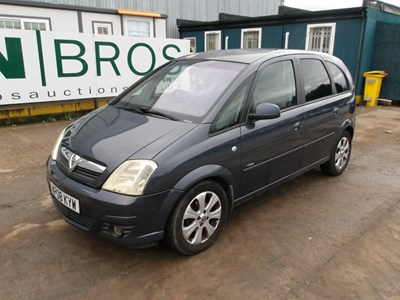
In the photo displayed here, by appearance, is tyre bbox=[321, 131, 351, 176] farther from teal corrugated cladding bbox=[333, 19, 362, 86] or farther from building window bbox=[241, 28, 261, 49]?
building window bbox=[241, 28, 261, 49]

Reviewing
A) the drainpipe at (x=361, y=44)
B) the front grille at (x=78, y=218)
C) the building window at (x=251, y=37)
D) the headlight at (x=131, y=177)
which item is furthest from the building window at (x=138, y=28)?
the headlight at (x=131, y=177)

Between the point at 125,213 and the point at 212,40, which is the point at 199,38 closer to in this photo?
the point at 212,40

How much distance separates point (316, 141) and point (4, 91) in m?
5.93

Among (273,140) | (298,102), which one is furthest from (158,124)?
(298,102)

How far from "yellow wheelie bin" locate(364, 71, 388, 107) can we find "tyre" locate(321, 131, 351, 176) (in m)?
7.06

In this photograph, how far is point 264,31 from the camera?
1385 cm

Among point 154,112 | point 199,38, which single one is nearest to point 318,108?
point 154,112

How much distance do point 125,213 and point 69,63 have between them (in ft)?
19.4

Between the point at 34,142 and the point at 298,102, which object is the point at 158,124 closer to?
the point at 298,102

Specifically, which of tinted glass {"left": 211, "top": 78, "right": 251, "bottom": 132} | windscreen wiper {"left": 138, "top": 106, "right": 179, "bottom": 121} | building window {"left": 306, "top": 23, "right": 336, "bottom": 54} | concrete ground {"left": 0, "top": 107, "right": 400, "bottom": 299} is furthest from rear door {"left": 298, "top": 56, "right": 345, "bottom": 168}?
building window {"left": 306, "top": 23, "right": 336, "bottom": 54}

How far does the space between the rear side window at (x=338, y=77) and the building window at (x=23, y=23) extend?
1058 centimetres

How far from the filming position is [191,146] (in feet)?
8.87

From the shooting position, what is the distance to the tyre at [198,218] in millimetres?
2693

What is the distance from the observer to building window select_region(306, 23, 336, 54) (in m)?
11.5
